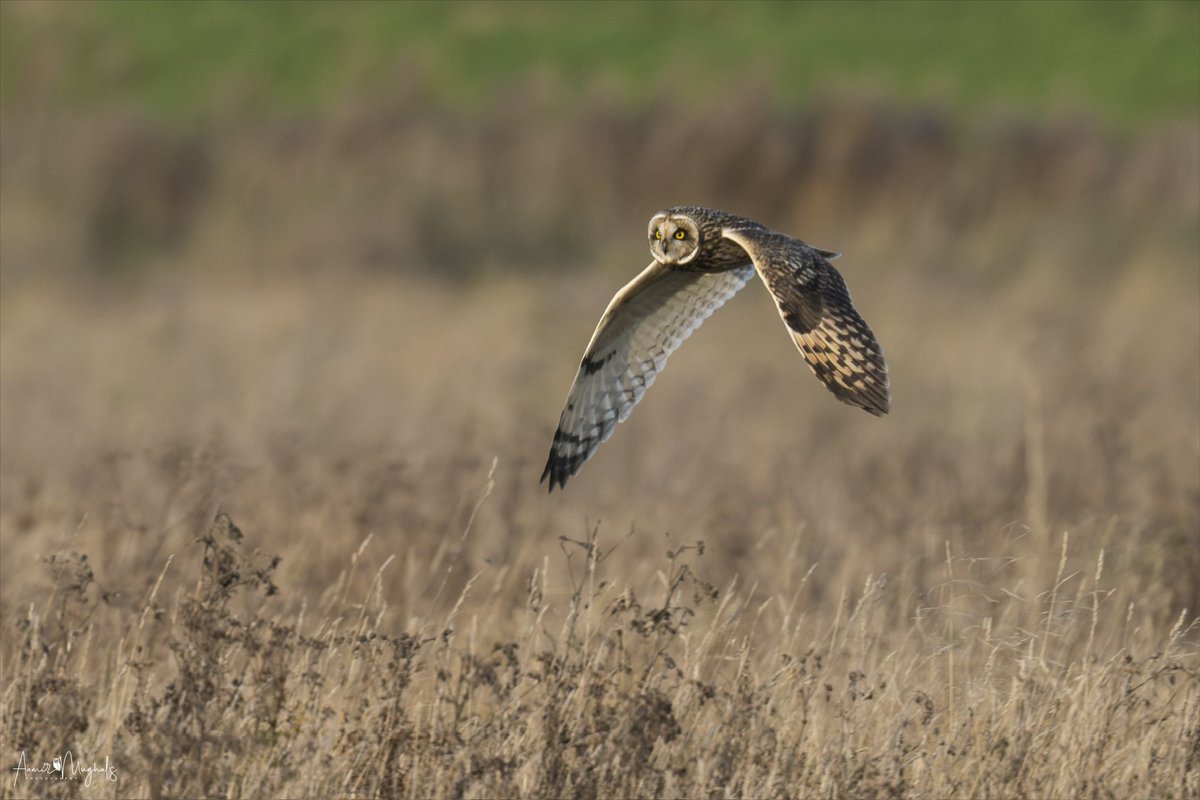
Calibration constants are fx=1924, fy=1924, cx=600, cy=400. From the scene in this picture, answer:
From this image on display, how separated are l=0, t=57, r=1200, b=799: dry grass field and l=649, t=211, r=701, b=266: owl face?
759 millimetres

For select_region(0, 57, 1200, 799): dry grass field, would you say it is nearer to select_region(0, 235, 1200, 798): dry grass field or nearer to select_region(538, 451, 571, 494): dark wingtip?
select_region(0, 235, 1200, 798): dry grass field

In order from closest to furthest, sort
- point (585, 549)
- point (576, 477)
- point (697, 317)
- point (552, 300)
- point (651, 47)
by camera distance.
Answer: point (697, 317)
point (585, 549)
point (576, 477)
point (552, 300)
point (651, 47)

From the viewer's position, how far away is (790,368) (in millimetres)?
13516

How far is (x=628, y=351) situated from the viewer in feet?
17.7

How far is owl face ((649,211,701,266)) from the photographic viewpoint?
196 inches

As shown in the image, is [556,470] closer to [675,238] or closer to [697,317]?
[697,317]

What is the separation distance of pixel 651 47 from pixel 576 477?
17034 millimetres

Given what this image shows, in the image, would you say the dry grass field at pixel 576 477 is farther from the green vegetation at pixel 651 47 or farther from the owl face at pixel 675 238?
the green vegetation at pixel 651 47

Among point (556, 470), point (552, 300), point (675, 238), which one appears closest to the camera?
point (675, 238)

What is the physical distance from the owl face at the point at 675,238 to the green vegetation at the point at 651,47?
17.0 metres

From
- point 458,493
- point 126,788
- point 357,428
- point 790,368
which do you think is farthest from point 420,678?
point 790,368

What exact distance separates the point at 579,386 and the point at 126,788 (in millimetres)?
1836

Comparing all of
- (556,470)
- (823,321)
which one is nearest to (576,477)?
(556,470)

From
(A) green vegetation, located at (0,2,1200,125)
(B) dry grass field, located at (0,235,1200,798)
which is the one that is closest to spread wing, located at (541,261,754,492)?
(B) dry grass field, located at (0,235,1200,798)
